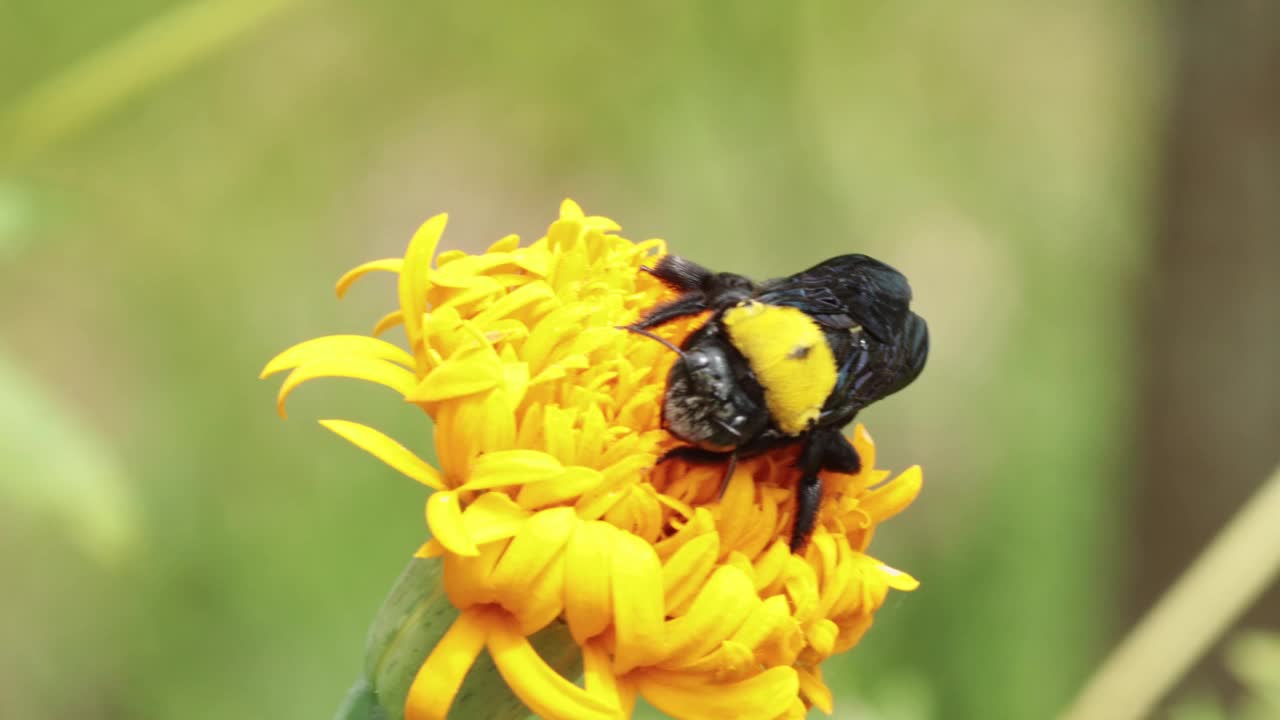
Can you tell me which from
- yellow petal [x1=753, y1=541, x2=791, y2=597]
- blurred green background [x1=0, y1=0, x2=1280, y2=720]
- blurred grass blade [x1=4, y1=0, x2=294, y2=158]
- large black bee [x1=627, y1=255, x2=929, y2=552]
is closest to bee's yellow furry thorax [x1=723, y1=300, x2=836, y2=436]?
large black bee [x1=627, y1=255, x2=929, y2=552]

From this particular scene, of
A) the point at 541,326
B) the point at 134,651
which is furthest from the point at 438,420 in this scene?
the point at 134,651

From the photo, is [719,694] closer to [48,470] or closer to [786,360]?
[786,360]

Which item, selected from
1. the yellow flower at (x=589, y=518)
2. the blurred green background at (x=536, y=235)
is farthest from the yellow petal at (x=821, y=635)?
the blurred green background at (x=536, y=235)

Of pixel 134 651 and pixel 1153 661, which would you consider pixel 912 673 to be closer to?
pixel 1153 661

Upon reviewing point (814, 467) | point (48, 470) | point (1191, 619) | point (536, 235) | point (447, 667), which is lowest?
point (536, 235)

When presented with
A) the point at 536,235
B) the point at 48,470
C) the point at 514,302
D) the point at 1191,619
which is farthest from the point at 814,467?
the point at 536,235

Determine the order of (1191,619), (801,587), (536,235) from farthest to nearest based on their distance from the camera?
(536,235) < (1191,619) < (801,587)

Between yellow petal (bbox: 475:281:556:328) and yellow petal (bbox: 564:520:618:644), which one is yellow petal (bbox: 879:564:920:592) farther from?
yellow petal (bbox: 475:281:556:328)
